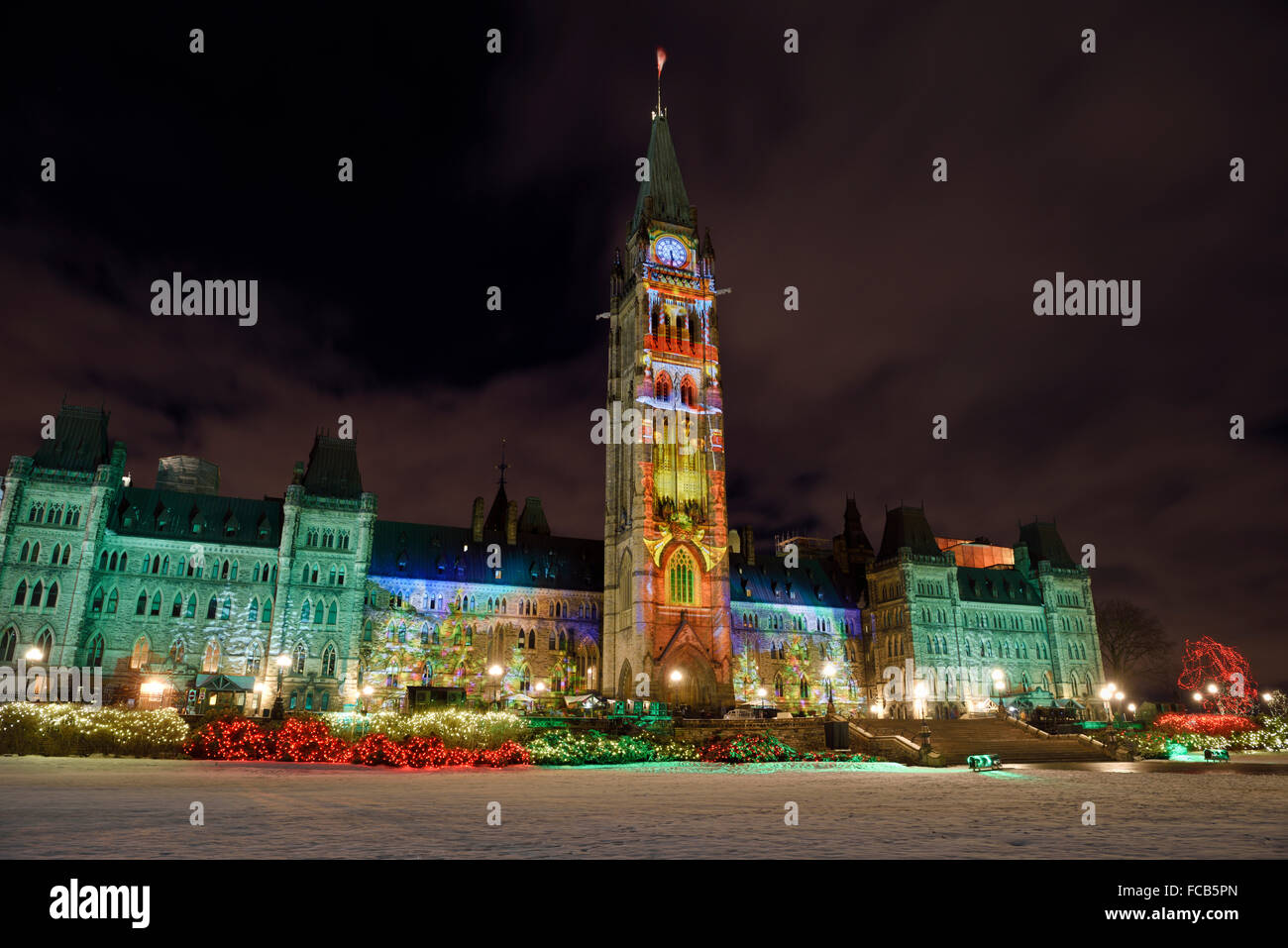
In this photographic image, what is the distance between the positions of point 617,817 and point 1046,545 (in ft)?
300

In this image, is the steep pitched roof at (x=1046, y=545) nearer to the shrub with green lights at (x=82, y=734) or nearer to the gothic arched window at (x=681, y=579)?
the gothic arched window at (x=681, y=579)

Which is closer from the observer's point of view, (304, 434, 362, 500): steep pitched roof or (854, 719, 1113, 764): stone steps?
(854, 719, 1113, 764): stone steps

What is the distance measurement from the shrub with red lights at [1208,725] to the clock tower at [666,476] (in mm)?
30956

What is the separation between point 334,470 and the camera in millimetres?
69375

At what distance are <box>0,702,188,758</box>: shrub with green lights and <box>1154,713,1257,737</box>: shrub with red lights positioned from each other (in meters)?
48.5

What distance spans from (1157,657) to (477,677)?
249ft

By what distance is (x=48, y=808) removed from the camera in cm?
1212

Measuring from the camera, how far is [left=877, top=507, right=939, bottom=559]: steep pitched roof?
274 ft

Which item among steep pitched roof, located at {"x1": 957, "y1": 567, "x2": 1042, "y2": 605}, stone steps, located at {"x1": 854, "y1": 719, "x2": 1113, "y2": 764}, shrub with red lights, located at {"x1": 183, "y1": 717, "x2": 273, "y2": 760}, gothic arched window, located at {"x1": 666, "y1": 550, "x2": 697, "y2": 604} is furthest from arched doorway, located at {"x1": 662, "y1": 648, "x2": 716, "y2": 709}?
shrub with red lights, located at {"x1": 183, "y1": 717, "x2": 273, "y2": 760}

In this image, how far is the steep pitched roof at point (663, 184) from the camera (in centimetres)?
8319

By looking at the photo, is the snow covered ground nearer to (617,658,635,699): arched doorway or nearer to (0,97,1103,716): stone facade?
(0,97,1103,716): stone facade
